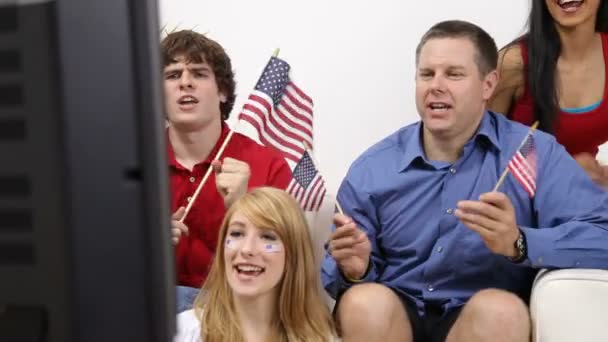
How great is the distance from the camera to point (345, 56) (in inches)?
107

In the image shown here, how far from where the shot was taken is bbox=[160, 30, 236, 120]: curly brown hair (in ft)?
7.73

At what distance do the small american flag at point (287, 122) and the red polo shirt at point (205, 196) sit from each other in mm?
58

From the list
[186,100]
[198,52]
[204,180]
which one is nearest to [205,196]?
[204,180]

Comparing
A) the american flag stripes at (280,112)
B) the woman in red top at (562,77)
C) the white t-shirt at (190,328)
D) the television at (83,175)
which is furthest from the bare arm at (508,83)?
the television at (83,175)

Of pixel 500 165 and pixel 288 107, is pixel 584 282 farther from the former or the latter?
pixel 288 107

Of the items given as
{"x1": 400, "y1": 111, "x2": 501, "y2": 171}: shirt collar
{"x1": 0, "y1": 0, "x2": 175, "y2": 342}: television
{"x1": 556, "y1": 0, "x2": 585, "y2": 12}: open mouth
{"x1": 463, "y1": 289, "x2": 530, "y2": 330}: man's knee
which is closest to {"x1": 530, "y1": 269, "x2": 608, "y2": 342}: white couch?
{"x1": 463, "y1": 289, "x2": 530, "y2": 330}: man's knee

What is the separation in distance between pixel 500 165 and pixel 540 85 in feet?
0.88

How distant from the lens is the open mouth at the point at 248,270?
1952 mm

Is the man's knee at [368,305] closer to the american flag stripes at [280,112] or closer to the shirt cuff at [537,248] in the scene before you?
the shirt cuff at [537,248]

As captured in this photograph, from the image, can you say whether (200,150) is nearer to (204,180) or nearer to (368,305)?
(204,180)

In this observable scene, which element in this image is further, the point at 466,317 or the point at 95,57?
the point at 466,317

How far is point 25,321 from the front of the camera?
1.48 feet

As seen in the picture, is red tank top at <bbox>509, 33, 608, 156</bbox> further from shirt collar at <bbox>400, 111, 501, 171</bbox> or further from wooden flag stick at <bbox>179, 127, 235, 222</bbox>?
wooden flag stick at <bbox>179, 127, 235, 222</bbox>

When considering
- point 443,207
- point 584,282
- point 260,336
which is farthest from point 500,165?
point 260,336
